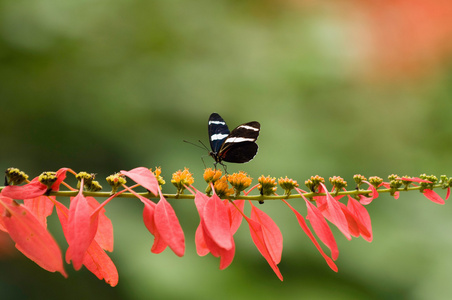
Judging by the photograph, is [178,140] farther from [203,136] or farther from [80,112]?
[80,112]

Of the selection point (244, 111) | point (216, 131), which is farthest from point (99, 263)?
point (244, 111)

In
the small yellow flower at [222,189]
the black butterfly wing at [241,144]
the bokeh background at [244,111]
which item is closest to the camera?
the small yellow flower at [222,189]

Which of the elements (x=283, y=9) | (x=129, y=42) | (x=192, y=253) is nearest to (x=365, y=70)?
(x=283, y=9)

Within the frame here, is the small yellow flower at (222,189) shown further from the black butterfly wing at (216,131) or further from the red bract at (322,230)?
the black butterfly wing at (216,131)

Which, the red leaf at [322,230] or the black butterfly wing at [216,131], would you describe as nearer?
the red leaf at [322,230]

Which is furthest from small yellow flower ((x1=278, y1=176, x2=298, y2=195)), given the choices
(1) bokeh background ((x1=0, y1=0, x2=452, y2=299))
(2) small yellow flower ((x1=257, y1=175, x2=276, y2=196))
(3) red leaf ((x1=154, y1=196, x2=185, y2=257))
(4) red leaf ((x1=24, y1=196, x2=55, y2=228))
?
(1) bokeh background ((x1=0, y1=0, x2=452, y2=299))

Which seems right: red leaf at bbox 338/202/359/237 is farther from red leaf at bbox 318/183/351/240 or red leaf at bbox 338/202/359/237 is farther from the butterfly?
the butterfly

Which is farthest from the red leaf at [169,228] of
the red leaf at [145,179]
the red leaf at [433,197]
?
the red leaf at [433,197]
